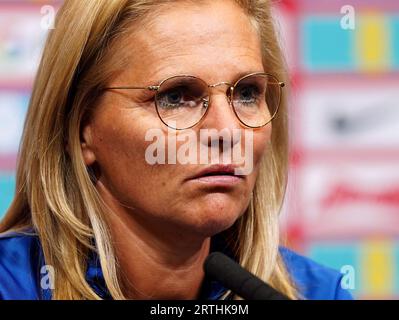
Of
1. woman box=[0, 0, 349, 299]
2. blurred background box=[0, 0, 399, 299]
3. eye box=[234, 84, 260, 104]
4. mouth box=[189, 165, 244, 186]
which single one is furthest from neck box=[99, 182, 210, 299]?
blurred background box=[0, 0, 399, 299]

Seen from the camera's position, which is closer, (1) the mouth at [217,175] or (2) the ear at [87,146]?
(1) the mouth at [217,175]

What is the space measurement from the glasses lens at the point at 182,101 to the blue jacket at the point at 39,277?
301 millimetres

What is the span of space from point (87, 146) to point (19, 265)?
0.25m

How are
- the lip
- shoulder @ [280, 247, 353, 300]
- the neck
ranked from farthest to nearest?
1. shoulder @ [280, 247, 353, 300]
2. the neck
3. the lip

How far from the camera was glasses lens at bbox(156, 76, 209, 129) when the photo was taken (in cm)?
124

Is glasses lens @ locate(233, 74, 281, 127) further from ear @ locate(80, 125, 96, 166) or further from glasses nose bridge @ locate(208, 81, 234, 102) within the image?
ear @ locate(80, 125, 96, 166)

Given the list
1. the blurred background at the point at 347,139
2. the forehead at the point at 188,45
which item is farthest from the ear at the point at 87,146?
the blurred background at the point at 347,139

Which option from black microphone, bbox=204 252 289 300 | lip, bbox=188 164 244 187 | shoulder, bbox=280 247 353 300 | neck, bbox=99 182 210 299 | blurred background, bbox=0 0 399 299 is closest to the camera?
black microphone, bbox=204 252 289 300

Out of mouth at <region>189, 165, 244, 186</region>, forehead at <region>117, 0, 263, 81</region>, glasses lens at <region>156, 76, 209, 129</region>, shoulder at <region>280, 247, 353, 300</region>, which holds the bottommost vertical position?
A: shoulder at <region>280, 247, 353, 300</region>

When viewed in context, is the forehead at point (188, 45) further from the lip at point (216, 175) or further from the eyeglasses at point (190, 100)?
the lip at point (216, 175)

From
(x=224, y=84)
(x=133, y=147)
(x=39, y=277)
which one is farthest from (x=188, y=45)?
(x=39, y=277)

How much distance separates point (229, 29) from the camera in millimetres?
1307

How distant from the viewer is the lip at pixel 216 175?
1.22 metres

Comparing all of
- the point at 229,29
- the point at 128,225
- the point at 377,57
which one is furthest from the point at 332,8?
the point at 128,225
